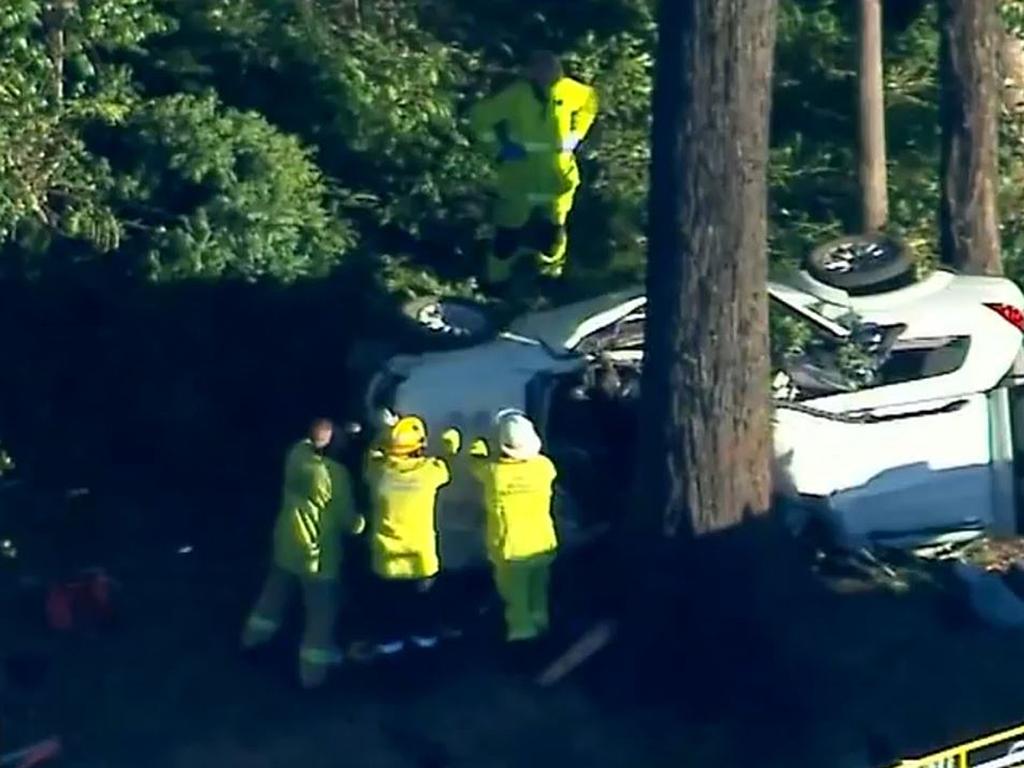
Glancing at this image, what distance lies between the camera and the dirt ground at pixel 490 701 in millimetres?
13430

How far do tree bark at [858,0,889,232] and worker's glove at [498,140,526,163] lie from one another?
7.12 ft

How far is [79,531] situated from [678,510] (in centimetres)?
373

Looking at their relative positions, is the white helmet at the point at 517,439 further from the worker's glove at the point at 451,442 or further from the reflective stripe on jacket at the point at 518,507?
the worker's glove at the point at 451,442

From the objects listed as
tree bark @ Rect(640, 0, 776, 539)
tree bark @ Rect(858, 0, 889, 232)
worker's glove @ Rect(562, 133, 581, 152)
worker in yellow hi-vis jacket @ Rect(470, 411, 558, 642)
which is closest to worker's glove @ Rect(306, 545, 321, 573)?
worker in yellow hi-vis jacket @ Rect(470, 411, 558, 642)

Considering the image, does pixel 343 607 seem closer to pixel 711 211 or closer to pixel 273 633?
pixel 273 633

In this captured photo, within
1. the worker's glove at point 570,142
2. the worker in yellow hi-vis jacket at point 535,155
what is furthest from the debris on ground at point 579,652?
the worker's glove at point 570,142

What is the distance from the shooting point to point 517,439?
45.1 ft

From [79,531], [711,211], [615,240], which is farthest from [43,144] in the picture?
[711,211]

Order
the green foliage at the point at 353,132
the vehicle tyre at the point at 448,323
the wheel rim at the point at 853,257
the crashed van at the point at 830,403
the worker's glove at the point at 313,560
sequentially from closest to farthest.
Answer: the worker's glove at the point at 313,560
the crashed van at the point at 830,403
the vehicle tyre at the point at 448,323
the wheel rim at the point at 853,257
the green foliage at the point at 353,132

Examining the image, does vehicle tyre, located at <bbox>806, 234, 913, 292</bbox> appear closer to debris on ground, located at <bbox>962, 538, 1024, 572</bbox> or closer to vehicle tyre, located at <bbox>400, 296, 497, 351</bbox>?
debris on ground, located at <bbox>962, 538, 1024, 572</bbox>

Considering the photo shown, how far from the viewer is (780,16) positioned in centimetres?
1928

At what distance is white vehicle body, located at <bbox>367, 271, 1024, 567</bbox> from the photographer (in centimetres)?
1466

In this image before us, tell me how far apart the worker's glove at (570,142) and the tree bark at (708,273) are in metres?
3.01

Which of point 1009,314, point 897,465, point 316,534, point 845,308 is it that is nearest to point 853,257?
point 845,308
